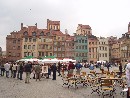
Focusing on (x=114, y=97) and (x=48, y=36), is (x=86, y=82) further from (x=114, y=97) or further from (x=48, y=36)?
(x=48, y=36)

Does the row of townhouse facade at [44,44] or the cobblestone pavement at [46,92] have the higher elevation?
the row of townhouse facade at [44,44]

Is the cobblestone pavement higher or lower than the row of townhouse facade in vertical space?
lower

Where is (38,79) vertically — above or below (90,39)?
below

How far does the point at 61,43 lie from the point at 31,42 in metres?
9.27

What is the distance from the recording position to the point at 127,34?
112625mm

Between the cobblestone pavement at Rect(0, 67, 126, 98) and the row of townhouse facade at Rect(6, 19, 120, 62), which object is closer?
the cobblestone pavement at Rect(0, 67, 126, 98)

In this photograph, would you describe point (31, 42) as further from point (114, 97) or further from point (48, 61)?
point (114, 97)

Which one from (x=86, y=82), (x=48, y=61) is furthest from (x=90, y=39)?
(x=86, y=82)

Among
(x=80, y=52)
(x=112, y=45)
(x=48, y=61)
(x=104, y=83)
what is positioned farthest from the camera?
(x=112, y=45)

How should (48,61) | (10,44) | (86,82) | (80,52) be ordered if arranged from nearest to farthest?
(86,82), (48,61), (10,44), (80,52)

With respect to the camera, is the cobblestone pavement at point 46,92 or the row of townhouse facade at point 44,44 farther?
the row of townhouse facade at point 44,44

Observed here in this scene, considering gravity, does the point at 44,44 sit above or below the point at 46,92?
above

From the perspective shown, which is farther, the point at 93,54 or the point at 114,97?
the point at 93,54

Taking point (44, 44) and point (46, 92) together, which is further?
point (44, 44)
